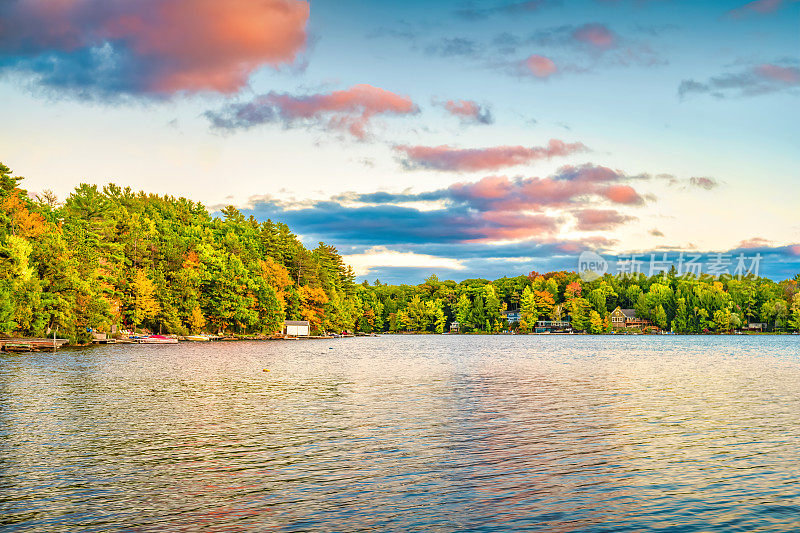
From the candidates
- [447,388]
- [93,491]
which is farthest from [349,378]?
[93,491]

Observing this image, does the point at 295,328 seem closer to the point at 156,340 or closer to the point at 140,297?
the point at 156,340

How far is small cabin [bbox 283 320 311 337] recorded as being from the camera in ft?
596

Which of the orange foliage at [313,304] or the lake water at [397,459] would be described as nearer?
the lake water at [397,459]

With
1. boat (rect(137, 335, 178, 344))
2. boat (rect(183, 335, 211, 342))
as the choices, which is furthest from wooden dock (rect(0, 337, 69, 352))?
boat (rect(183, 335, 211, 342))

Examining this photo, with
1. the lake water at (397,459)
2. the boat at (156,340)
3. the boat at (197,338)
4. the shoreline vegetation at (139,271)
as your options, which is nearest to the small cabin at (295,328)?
the shoreline vegetation at (139,271)

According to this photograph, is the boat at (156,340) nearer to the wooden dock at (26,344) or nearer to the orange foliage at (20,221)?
the wooden dock at (26,344)

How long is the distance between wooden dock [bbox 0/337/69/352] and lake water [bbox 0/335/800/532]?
44647 millimetres

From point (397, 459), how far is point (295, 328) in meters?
163

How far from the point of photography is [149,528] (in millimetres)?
15625

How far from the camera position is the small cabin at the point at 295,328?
181750 mm

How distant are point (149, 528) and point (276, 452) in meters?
8.95

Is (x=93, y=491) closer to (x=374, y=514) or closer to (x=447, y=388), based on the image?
(x=374, y=514)

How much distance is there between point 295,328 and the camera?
183125 mm

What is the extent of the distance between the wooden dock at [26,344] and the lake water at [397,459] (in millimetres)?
44647
